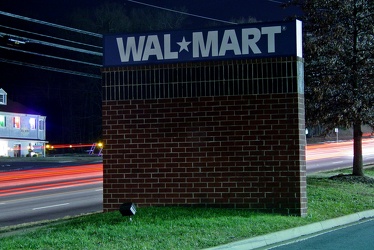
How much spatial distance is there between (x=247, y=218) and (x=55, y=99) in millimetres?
73575

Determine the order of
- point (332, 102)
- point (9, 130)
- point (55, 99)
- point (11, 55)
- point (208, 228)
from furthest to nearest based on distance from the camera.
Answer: point (55, 99) < point (11, 55) < point (9, 130) < point (332, 102) < point (208, 228)

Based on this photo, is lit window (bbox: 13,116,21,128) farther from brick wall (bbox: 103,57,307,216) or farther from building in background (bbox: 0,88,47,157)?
brick wall (bbox: 103,57,307,216)

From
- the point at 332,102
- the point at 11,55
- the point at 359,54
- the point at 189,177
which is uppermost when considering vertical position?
the point at 11,55

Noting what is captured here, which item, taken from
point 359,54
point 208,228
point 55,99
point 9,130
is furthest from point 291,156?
point 55,99

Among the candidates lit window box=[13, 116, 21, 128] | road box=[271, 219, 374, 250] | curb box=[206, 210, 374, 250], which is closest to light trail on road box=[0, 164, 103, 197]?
curb box=[206, 210, 374, 250]

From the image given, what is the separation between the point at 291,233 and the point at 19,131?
5840 centimetres

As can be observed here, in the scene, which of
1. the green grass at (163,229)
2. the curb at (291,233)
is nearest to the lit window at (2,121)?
the green grass at (163,229)

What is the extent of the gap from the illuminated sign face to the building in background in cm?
5250

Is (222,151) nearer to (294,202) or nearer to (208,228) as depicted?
(294,202)

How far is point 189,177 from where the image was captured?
13.1 meters

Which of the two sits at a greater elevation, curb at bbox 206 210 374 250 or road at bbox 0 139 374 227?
curb at bbox 206 210 374 250

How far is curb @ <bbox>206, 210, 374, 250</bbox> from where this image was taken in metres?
9.84

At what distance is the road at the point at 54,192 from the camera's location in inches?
672

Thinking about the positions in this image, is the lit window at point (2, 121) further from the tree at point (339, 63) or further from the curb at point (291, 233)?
the curb at point (291, 233)
